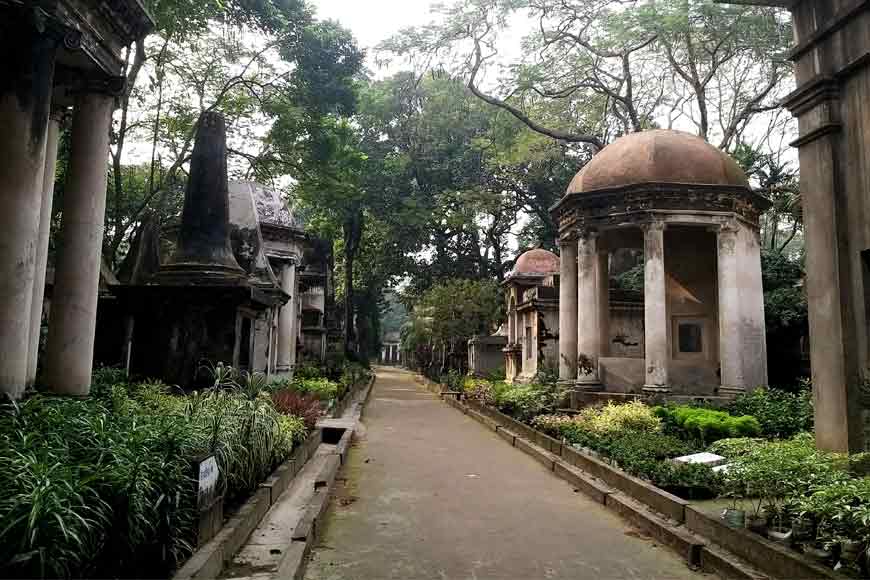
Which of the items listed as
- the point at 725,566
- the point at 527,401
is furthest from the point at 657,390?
the point at 725,566

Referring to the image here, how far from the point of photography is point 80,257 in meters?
7.13

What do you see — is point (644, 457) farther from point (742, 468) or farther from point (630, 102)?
point (630, 102)

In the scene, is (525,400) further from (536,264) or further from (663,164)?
(536,264)

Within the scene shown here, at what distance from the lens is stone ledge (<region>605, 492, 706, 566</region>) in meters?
5.17

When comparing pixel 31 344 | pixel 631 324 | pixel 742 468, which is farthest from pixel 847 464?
pixel 631 324

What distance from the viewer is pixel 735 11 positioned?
2083cm

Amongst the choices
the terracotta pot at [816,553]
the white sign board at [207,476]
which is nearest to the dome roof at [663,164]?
the terracotta pot at [816,553]

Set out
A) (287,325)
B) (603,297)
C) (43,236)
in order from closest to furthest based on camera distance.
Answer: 1. (43,236)
2. (603,297)
3. (287,325)

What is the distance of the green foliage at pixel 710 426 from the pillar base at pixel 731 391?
2.75m

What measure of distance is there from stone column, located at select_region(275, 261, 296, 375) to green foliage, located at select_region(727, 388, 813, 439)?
1291cm

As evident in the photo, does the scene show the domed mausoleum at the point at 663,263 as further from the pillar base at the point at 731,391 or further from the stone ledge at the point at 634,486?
the stone ledge at the point at 634,486

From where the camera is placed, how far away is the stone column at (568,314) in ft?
52.4

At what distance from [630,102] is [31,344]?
21.5 m

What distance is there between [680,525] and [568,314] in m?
10.5
